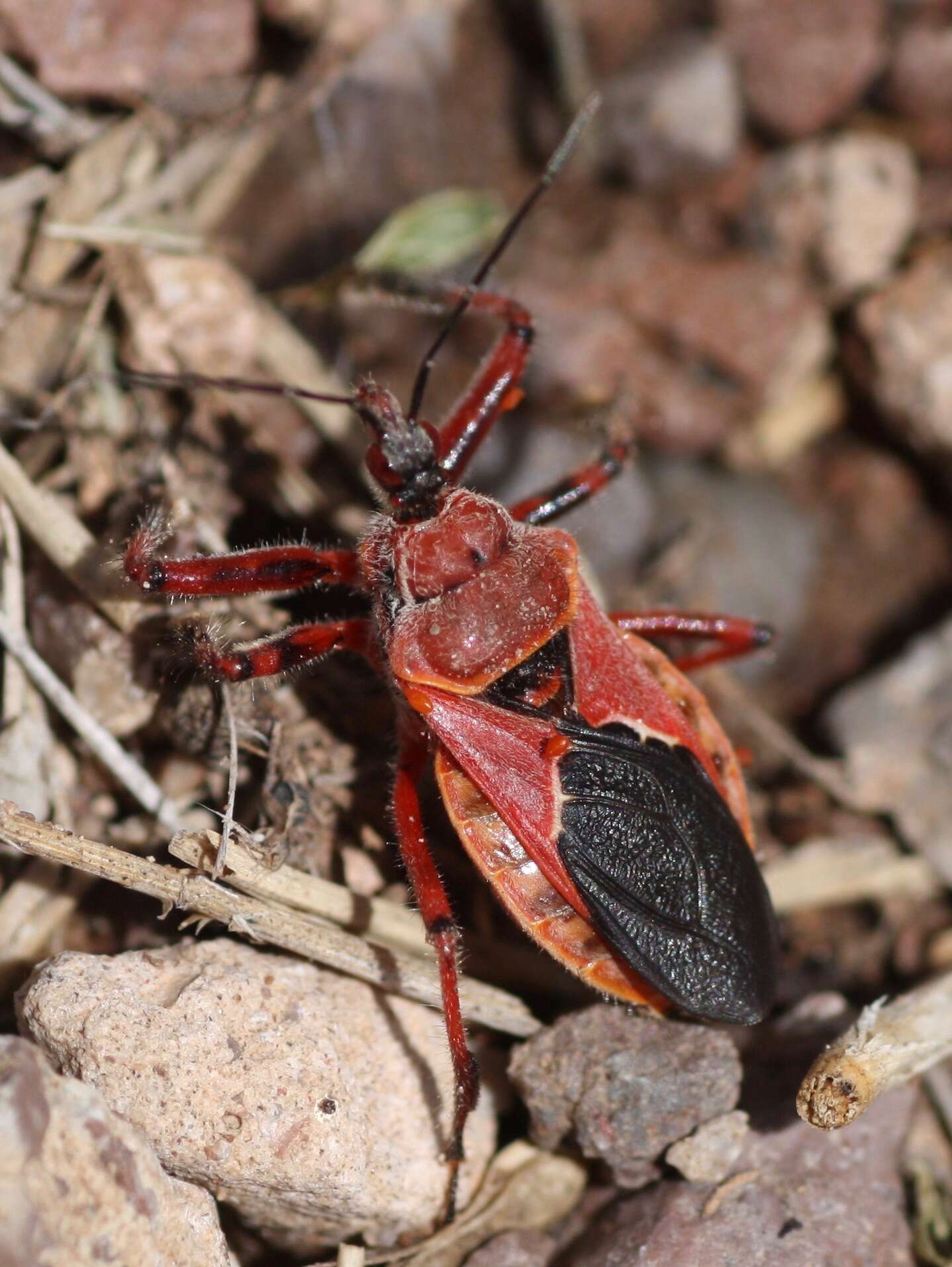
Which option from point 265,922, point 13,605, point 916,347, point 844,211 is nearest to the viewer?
point 265,922

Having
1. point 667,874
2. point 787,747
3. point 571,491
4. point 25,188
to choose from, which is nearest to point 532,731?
point 667,874

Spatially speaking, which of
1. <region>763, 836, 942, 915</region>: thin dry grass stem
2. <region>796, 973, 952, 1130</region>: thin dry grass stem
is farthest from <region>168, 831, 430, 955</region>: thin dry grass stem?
<region>763, 836, 942, 915</region>: thin dry grass stem

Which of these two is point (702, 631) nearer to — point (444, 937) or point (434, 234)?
point (444, 937)

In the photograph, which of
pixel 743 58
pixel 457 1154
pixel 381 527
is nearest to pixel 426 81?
pixel 743 58

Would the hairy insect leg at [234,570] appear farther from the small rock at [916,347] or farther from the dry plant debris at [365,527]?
the small rock at [916,347]

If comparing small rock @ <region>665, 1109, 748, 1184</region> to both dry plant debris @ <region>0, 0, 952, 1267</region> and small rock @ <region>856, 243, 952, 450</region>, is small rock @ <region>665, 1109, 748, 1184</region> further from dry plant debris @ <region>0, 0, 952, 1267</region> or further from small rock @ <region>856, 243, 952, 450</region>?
small rock @ <region>856, 243, 952, 450</region>

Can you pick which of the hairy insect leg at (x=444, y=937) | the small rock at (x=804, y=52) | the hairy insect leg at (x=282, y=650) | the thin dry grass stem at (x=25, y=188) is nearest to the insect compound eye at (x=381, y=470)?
the hairy insect leg at (x=282, y=650)
